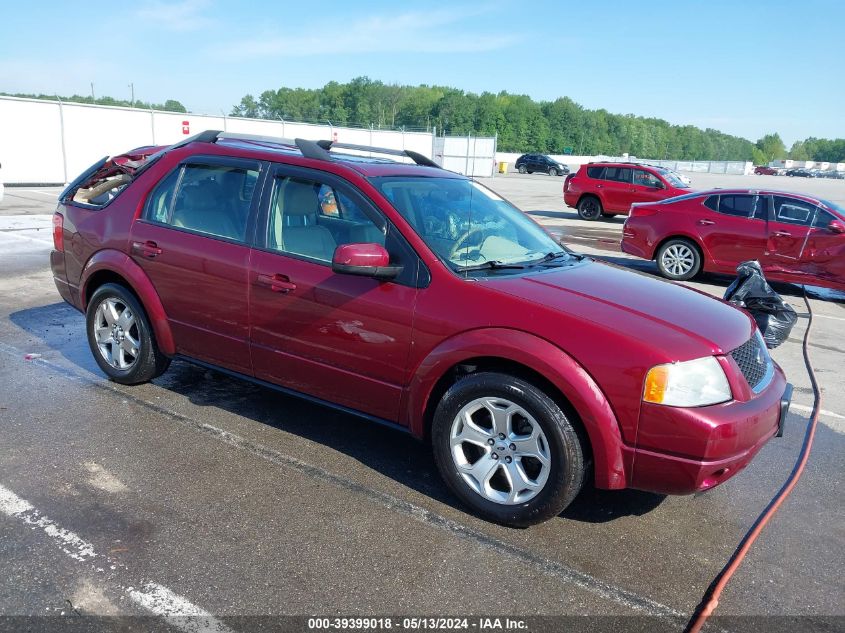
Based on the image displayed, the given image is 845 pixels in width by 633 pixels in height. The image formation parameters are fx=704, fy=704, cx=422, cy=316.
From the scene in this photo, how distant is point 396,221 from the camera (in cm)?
383

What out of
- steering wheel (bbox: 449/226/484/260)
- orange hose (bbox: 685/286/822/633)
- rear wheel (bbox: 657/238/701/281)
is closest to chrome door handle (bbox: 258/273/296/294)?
steering wheel (bbox: 449/226/484/260)

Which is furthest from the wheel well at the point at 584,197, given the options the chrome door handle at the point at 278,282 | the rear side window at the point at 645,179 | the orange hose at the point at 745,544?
the chrome door handle at the point at 278,282

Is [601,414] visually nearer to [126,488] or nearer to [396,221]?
[396,221]

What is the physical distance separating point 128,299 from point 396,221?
2.22 m

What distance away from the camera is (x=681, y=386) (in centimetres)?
309

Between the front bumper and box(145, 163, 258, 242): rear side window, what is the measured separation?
2.63 m

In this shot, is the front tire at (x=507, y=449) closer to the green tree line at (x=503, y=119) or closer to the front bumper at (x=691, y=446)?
the front bumper at (x=691, y=446)

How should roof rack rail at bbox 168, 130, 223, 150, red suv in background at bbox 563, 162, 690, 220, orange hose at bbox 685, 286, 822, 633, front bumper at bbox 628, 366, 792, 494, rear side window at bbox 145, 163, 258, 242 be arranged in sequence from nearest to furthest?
orange hose at bbox 685, 286, 822, 633, front bumper at bbox 628, 366, 792, 494, rear side window at bbox 145, 163, 258, 242, roof rack rail at bbox 168, 130, 223, 150, red suv in background at bbox 563, 162, 690, 220

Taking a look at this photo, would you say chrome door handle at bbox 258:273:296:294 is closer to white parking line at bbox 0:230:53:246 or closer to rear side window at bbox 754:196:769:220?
rear side window at bbox 754:196:769:220

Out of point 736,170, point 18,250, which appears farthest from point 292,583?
point 736,170

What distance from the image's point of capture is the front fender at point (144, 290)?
4723 mm

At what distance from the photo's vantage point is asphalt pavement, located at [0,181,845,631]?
284cm

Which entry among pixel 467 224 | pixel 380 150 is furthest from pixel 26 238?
pixel 467 224

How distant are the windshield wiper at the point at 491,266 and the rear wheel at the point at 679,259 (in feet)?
26.0
